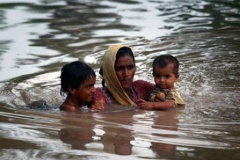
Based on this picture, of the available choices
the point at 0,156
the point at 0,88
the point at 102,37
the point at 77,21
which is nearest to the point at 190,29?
the point at 102,37

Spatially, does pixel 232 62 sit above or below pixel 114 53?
below

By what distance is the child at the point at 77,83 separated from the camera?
590cm

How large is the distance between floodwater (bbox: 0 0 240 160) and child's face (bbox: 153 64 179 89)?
32cm

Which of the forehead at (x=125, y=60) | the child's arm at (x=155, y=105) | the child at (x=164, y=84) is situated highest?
the forehead at (x=125, y=60)

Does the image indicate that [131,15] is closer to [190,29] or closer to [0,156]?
[190,29]

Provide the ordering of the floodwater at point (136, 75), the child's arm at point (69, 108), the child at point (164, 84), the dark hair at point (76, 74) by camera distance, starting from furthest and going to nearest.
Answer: the child at point (164, 84) < the child's arm at point (69, 108) < the dark hair at point (76, 74) < the floodwater at point (136, 75)

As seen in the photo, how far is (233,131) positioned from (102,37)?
6533mm

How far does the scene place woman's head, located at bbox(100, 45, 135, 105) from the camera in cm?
623

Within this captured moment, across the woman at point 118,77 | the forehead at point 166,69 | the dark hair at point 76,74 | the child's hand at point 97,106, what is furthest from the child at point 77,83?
the forehead at point 166,69

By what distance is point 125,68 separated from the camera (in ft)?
20.5

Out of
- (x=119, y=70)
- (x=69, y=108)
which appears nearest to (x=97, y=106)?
(x=69, y=108)

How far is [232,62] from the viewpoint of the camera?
9.27 meters

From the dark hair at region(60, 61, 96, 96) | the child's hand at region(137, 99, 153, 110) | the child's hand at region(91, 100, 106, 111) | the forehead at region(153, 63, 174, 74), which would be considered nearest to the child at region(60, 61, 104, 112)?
the dark hair at region(60, 61, 96, 96)

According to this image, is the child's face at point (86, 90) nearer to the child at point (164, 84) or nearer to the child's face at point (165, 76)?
the child at point (164, 84)
